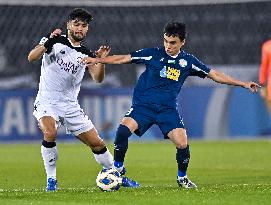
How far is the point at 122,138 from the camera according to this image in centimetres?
1273

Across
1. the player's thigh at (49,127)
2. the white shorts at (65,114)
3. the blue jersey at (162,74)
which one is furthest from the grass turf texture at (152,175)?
the blue jersey at (162,74)

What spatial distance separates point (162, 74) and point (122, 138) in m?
0.99

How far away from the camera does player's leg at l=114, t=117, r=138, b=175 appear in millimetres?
12703

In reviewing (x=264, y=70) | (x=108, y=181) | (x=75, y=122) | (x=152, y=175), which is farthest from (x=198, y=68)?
(x=264, y=70)

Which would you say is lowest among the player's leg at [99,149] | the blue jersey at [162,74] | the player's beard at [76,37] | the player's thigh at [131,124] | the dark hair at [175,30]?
the player's leg at [99,149]

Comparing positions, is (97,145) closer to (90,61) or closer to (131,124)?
(131,124)

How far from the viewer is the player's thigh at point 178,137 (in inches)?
501

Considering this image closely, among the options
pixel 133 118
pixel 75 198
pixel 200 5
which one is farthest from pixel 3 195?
pixel 200 5

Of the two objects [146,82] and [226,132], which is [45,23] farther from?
[146,82]

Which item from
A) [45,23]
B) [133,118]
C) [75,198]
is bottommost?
[75,198]

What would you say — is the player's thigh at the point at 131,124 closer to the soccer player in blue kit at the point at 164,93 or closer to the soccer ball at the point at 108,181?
the soccer player in blue kit at the point at 164,93

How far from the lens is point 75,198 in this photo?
10906 millimetres

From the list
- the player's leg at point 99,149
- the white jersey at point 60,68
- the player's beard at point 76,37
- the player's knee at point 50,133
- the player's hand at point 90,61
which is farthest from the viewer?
the player's leg at point 99,149

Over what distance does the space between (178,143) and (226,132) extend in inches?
466
